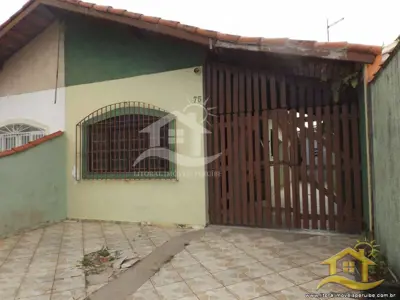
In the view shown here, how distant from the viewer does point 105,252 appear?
4445 mm

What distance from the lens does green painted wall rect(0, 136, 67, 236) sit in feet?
18.6

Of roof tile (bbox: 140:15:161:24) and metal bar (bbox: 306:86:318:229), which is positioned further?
roof tile (bbox: 140:15:161:24)

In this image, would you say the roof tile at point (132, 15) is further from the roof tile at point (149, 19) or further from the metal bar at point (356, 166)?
the metal bar at point (356, 166)

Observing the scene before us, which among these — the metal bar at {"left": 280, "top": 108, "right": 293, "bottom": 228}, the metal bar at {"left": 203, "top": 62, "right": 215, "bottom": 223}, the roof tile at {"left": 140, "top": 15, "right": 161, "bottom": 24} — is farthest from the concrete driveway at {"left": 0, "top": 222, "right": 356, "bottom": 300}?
the roof tile at {"left": 140, "top": 15, "right": 161, "bottom": 24}

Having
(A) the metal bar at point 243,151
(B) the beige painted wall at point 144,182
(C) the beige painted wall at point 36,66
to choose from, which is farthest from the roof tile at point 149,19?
(C) the beige painted wall at point 36,66

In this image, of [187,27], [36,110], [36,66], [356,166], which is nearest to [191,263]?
[356,166]

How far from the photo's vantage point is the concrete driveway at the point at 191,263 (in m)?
3.15

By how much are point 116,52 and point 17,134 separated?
365 centimetres

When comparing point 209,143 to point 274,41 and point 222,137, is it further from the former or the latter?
point 274,41

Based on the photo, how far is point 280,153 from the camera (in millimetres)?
5492

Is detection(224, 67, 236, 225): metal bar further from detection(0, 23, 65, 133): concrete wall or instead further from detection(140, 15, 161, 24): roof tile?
detection(0, 23, 65, 133): concrete wall

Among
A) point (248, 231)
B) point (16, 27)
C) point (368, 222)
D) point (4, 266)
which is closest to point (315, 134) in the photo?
point (368, 222)
